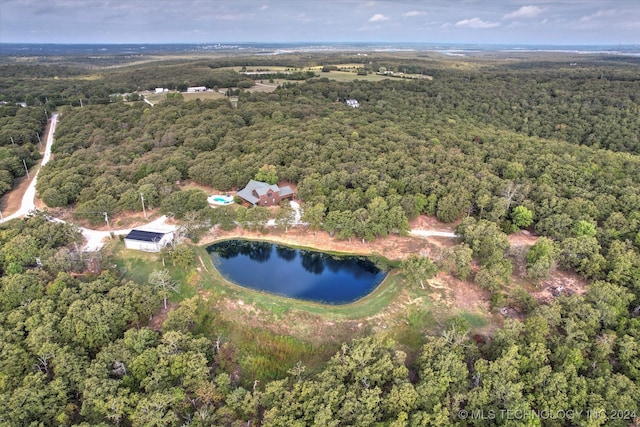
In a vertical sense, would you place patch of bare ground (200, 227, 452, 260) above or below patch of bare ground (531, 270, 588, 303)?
above

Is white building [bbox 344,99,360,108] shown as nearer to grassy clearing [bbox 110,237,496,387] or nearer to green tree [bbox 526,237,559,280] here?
green tree [bbox 526,237,559,280]

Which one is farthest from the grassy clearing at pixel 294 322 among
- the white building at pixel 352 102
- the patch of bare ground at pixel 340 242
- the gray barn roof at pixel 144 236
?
the white building at pixel 352 102

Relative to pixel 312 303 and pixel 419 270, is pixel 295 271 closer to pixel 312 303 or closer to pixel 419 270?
pixel 312 303

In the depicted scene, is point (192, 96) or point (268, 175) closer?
point (268, 175)

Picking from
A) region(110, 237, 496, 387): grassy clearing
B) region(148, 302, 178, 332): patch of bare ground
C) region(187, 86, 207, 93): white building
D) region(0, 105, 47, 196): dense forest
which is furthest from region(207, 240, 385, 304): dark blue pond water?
region(187, 86, 207, 93): white building

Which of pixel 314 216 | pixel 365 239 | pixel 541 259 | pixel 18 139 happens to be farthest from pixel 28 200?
pixel 541 259

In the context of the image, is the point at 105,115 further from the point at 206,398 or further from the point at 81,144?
the point at 206,398

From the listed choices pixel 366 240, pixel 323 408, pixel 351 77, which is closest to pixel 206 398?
pixel 323 408
